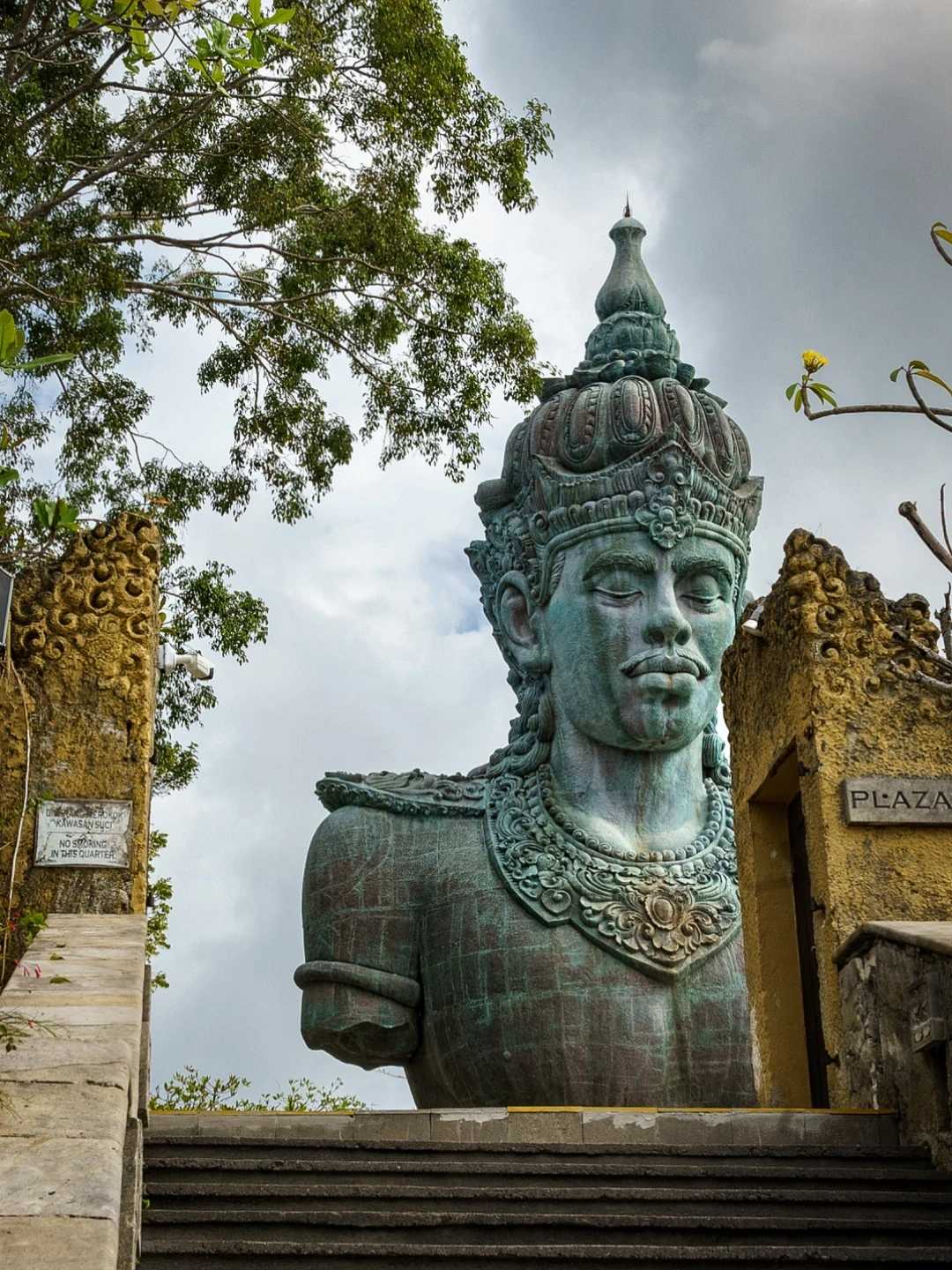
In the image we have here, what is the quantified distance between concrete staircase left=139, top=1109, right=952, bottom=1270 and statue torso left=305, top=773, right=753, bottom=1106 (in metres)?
4.64

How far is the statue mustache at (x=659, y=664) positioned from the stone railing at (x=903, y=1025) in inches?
159

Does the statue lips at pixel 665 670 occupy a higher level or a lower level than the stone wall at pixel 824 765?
higher

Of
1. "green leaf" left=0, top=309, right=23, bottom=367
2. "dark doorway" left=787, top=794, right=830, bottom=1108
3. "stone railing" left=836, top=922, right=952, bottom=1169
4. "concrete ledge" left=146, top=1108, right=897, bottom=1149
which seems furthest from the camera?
"dark doorway" left=787, top=794, right=830, bottom=1108

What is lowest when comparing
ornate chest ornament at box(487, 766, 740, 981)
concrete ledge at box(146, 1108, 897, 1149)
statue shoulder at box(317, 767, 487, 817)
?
concrete ledge at box(146, 1108, 897, 1149)

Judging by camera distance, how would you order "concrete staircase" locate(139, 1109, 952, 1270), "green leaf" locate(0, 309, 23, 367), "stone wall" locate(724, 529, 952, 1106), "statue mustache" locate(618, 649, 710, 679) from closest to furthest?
"green leaf" locate(0, 309, 23, 367) → "concrete staircase" locate(139, 1109, 952, 1270) → "stone wall" locate(724, 529, 952, 1106) → "statue mustache" locate(618, 649, 710, 679)

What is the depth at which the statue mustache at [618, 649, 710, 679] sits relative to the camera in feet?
40.0

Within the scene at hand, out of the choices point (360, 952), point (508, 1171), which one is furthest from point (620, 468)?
point (508, 1171)

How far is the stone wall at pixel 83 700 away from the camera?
918 centimetres

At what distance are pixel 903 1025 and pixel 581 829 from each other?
493cm

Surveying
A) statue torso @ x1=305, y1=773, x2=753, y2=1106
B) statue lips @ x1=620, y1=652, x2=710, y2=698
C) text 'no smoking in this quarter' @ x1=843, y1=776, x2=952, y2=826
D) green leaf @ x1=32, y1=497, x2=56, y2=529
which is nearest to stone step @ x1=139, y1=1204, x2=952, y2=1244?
green leaf @ x1=32, y1=497, x2=56, y2=529

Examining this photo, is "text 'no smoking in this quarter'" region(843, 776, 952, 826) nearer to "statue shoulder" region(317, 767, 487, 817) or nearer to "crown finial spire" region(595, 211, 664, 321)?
"statue shoulder" region(317, 767, 487, 817)

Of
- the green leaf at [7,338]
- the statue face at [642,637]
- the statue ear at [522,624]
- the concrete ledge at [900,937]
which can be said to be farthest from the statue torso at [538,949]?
the green leaf at [7,338]

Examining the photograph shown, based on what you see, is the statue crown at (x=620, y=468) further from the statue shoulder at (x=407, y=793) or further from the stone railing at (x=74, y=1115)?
the stone railing at (x=74, y=1115)

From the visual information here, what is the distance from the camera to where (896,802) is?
8.83 metres
